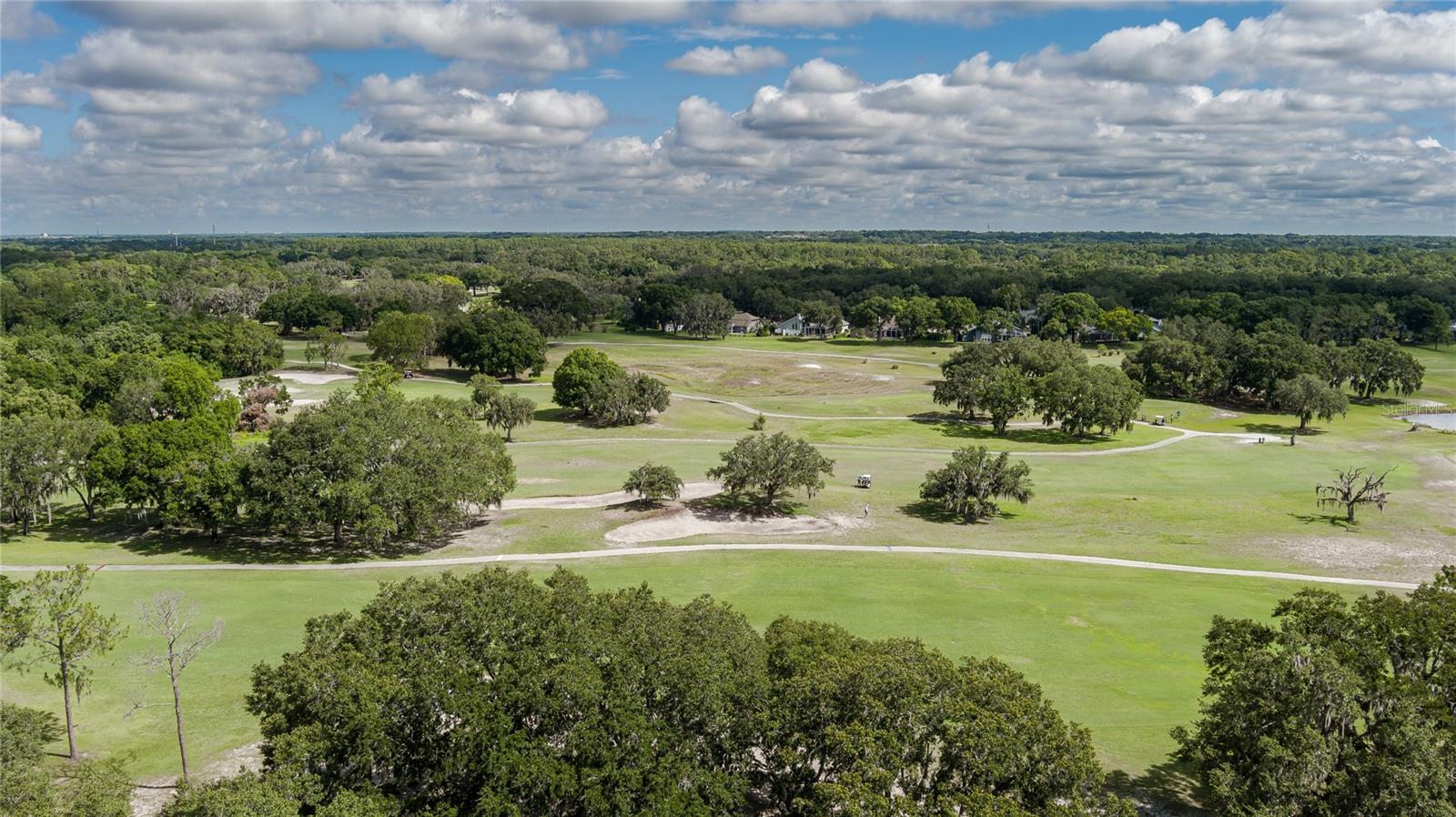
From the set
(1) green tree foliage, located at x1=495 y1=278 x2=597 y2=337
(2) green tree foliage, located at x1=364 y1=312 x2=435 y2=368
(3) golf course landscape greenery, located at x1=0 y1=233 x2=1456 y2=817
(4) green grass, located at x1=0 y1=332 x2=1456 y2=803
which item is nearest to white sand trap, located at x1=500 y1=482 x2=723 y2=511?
(3) golf course landscape greenery, located at x1=0 y1=233 x2=1456 y2=817

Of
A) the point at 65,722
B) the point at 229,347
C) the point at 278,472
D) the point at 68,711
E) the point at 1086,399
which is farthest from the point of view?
the point at 229,347

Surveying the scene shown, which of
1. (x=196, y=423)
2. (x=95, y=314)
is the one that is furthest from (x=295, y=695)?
(x=95, y=314)

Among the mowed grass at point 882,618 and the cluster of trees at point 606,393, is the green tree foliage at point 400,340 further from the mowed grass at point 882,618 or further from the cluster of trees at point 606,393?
the mowed grass at point 882,618

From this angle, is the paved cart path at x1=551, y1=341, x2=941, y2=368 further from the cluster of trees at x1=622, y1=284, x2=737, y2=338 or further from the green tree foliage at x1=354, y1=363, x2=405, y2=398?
the green tree foliage at x1=354, y1=363, x2=405, y2=398

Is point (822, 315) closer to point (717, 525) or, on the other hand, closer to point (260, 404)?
point (260, 404)

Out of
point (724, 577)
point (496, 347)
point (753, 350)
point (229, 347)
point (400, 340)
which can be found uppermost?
point (400, 340)

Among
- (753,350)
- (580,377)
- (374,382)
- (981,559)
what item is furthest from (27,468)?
(753,350)

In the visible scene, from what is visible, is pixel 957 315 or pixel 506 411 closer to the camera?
pixel 506 411
